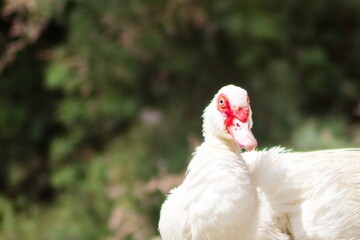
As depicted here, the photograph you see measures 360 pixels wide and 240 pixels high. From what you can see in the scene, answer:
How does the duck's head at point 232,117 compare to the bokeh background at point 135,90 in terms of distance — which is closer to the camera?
the duck's head at point 232,117

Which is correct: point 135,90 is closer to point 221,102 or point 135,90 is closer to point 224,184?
point 221,102

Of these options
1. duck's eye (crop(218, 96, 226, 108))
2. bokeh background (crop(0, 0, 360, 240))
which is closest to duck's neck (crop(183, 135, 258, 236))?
duck's eye (crop(218, 96, 226, 108))

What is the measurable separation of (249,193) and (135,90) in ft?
8.02

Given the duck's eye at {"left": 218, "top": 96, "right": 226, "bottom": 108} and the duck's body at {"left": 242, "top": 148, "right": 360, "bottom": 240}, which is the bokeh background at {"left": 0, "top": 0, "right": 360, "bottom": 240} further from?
the duck's eye at {"left": 218, "top": 96, "right": 226, "bottom": 108}

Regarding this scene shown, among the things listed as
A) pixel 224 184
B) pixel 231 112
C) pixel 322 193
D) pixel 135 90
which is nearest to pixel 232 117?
pixel 231 112

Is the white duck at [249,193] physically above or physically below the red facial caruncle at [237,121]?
below

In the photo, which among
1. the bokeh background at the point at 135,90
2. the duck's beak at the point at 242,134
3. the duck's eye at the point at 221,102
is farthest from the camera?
the bokeh background at the point at 135,90

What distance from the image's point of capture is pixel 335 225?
66.1 inches

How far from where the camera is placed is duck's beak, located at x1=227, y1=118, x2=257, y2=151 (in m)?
1.62

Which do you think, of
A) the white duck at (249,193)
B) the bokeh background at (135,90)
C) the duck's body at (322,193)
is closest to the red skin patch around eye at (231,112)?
the white duck at (249,193)

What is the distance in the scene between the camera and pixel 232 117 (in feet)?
5.65

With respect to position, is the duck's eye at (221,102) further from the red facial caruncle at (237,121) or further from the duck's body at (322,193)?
the duck's body at (322,193)

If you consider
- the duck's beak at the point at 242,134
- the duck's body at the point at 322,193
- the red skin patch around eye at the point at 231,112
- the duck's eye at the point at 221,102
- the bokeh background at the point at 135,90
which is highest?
the bokeh background at the point at 135,90

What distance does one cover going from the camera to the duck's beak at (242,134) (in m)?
1.62
